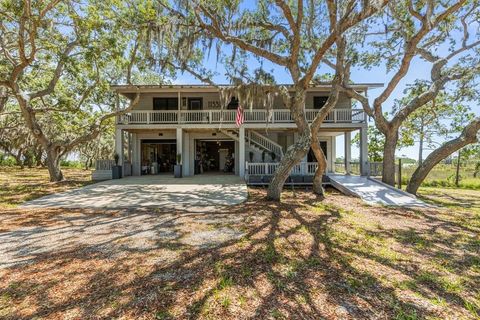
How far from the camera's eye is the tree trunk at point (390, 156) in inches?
444

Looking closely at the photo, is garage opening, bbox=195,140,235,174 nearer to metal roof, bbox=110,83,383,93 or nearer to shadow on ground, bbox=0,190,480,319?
metal roof, bbox=110,83,383,93

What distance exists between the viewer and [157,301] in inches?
111

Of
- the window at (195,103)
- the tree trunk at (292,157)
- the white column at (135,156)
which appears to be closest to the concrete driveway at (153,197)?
the tree trunk at (292,157)

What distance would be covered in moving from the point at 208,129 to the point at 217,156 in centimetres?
565

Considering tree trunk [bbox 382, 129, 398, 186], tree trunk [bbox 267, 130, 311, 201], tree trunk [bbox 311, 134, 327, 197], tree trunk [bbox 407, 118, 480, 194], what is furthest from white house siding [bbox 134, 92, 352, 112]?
tree trunk [bbox 267, 130, 311, 201]

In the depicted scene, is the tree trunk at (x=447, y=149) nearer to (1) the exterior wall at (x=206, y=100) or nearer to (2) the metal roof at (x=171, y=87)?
(2) the metal roof at (x=171, y=87)

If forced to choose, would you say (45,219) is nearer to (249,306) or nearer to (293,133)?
(249,306)

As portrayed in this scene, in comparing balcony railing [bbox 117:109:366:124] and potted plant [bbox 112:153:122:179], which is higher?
balcony railing [bbox 117:109:366:124]

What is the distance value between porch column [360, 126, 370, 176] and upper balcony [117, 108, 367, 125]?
Result: 67 cm

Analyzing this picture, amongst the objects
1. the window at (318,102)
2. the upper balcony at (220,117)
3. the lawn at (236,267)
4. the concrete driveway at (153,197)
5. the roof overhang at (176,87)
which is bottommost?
the lawn at (236,267)

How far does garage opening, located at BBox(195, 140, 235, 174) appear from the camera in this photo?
64.8 feet

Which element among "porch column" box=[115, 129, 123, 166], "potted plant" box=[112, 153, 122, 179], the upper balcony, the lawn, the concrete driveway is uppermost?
the upper balcony

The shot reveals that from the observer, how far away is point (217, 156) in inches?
823

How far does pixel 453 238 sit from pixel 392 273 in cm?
298
